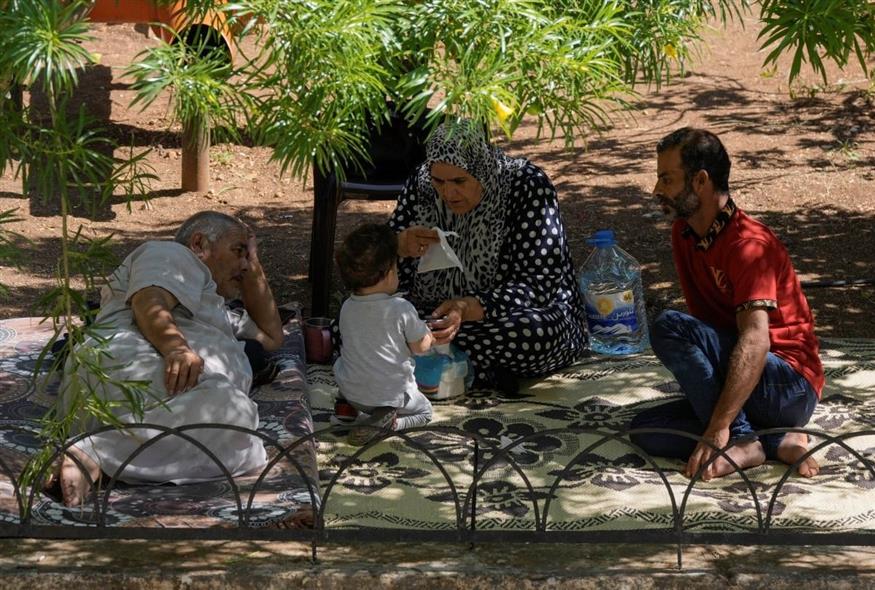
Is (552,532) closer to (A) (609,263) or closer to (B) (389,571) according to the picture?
(B) (389,571)

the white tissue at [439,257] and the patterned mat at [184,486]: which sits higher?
the white tissue at [439,257]

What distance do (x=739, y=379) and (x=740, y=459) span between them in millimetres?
258

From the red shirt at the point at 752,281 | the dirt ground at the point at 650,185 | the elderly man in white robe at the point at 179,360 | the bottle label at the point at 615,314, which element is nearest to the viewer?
the elderly man in white robe at the point at 179,360

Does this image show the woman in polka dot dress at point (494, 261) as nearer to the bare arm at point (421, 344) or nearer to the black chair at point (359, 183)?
the bare arm at point (421, 344)

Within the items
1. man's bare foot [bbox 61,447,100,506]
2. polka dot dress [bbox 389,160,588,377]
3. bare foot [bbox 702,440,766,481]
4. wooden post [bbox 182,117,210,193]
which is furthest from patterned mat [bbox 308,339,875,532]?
wooden post [bbox 182,117,210,193]

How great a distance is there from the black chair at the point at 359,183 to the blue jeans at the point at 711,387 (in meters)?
2.01

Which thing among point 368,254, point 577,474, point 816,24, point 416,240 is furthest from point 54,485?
point 816,24

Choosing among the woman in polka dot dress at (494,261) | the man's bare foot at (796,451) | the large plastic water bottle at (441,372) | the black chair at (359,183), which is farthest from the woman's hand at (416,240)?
the man's bare foot at (796,451)

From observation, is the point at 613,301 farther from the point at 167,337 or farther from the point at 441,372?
the point at 167,337

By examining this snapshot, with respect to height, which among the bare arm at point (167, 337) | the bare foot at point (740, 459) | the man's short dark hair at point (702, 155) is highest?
the man's short dark hair at point (702, 155)

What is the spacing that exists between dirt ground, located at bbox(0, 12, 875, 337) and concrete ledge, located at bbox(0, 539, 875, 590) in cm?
285

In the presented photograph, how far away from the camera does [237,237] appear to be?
13.7ft

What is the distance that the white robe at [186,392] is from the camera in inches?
140

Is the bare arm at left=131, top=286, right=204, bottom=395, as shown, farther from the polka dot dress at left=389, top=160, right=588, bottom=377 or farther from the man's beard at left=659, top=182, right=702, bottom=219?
the man's beard at left=659, top=182, right=702, bottom=219
